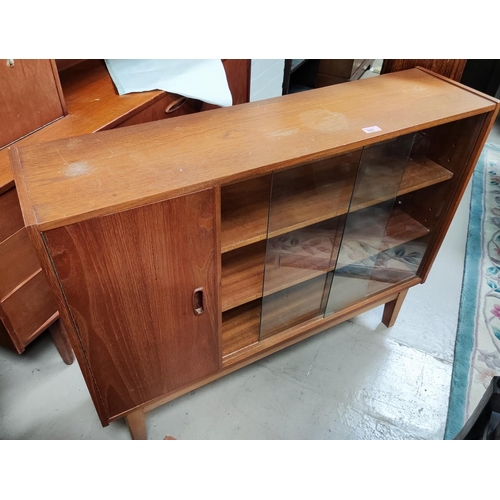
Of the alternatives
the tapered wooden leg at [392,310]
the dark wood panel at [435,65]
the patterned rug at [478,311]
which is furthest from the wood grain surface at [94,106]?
the patterned rug at [478,311]

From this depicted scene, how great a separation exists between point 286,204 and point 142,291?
0.42m

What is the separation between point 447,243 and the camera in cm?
199

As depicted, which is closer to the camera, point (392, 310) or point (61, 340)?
point (61, 340)

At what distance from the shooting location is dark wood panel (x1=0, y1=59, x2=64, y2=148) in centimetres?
99

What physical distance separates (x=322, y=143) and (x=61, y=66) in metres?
1.02

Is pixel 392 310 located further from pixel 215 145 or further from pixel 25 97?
pixel 25 97

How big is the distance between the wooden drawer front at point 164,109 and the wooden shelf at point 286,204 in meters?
0.41

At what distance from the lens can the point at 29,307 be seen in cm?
111

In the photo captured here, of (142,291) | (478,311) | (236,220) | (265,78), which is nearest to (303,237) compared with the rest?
(236,220)

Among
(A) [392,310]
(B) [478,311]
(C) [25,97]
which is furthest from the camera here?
(B) [478,311]

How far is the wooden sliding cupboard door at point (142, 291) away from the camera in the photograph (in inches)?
28.1

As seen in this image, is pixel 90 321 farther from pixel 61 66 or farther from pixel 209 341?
pixel 61 66

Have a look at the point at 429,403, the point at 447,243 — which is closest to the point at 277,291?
the point at 429,403

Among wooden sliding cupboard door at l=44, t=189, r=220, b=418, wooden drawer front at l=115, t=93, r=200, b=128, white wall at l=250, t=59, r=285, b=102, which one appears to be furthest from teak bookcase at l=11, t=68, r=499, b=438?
white wall at l=250, t=59, r=285, b=102
